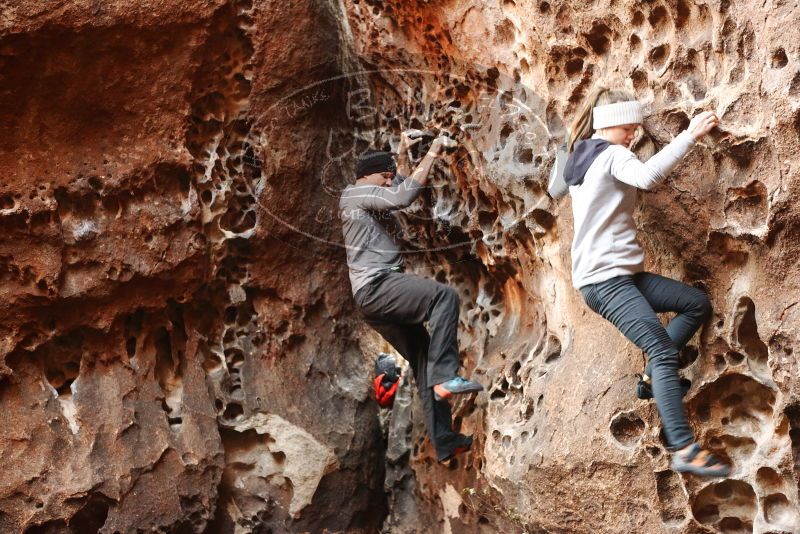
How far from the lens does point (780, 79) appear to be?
13.4 feet

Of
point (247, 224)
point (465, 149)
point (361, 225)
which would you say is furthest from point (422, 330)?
point (247, 224)

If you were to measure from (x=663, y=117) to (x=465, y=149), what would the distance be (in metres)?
1.40

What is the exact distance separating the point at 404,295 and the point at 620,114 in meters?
1.43

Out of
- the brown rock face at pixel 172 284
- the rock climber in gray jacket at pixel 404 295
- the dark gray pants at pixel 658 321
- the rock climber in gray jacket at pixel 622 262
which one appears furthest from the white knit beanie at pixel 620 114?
the brown rock face at pixel 172 284

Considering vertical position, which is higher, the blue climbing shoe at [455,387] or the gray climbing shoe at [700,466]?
the blue climbing shoe at [455,387]

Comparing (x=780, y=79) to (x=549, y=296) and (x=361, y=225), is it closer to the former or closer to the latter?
(x=549, y=296)

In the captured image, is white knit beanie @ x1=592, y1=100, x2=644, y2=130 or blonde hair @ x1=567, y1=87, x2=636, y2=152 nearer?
white knit beanie @ x1=592, y1=100, x2=644, y2=130

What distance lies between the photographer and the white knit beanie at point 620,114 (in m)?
4.32

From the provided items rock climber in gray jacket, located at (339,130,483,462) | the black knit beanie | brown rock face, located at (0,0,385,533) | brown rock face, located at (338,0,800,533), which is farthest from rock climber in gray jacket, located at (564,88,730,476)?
brown rock face, located at (0,0,385,533)

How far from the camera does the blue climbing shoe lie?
490cm

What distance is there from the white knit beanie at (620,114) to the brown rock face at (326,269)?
0.95 feet

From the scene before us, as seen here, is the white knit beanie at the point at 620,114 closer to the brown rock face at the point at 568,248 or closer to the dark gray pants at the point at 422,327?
the brown rock face at the point at 568,248

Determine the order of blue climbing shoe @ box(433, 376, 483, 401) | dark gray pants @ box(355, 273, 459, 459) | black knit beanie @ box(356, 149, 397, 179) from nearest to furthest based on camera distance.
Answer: blue climbing shoe @ box(433, 376, 483, 401) < dark gray pants @ box(355, 273, 459, 459) < black knit beanie @ box(356, 149, 397, 179)

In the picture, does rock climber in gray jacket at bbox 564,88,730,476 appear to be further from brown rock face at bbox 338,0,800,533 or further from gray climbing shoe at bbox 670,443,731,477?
brown rock face at bbox 338,0,800,533
